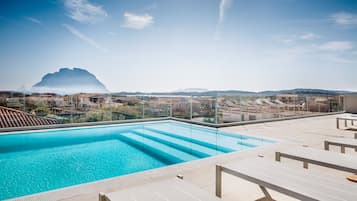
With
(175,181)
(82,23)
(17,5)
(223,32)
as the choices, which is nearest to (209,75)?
(223,32)

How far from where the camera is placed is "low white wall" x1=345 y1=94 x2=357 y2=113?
11769 millimetres

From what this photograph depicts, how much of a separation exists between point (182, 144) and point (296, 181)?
12.4 feet

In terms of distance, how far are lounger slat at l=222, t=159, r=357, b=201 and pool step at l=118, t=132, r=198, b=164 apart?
7.23 feet

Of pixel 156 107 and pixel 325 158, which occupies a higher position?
pixel 156 107

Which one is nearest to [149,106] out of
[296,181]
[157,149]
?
[157,149]

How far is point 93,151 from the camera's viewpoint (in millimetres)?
4945

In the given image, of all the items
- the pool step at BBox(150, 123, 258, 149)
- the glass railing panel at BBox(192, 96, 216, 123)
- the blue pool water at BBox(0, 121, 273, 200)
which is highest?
the glass railing panel at BBox(192, 96, 216, 123)

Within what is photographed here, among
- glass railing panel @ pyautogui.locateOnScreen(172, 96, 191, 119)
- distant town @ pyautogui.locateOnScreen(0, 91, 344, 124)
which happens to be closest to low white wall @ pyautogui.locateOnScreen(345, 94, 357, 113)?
distant town @ pyautogui.locateOnScreen(0, 91, 344, 124)

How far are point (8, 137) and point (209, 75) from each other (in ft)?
39.6

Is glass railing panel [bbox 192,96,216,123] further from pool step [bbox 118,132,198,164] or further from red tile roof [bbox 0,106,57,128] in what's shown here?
red tile roof [bbox 0,106,57,128]

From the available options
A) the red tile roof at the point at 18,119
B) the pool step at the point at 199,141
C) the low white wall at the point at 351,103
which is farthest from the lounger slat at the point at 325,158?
the low white wall at the point at 351,103

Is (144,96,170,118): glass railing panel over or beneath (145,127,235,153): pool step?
over

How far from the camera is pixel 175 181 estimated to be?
1.76 metres

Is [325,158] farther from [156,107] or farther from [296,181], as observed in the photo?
[156,107]
